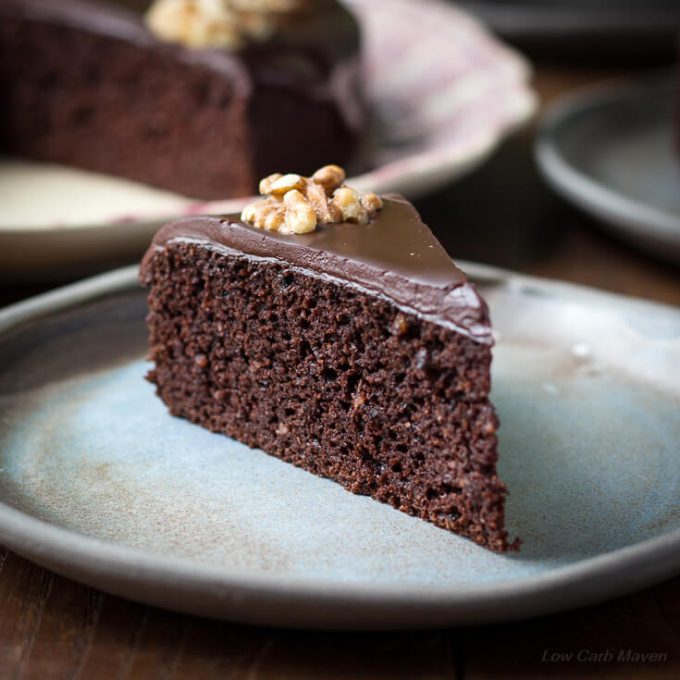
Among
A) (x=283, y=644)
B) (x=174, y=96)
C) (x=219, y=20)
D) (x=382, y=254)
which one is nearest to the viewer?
(x=283, y=644)

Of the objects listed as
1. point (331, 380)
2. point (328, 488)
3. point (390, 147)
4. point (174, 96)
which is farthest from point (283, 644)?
point (390, 147)

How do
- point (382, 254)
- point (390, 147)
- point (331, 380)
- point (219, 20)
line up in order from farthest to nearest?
point (390, 147), point (219, 20), point (331, 380), point (382, 254)

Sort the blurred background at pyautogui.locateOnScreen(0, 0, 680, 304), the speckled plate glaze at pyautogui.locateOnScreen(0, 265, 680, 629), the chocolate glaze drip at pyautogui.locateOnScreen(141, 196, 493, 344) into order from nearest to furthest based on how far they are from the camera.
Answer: the speckled plate glaze at pyautogui.locateOnScreen(0, 265, 680, 629) < the chocolate glaze drip at pyautogui.locateOnScreen(141, 196, 493, 344) < the blurred background at pyautogui.locateOnScreen(0, 0, 680, 304)

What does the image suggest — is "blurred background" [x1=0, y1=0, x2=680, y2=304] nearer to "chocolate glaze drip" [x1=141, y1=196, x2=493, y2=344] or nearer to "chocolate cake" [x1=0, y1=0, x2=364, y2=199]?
"chocolate cake" [x1=0, y1=0, x2=364, y2=199]

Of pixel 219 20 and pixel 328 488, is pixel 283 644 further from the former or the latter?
pixel 219 20

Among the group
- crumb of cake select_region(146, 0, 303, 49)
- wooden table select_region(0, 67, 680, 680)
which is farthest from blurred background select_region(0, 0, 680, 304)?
wooden table select_region(0, 67, 680, 680)

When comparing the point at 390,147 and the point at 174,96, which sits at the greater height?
the point at 174,96

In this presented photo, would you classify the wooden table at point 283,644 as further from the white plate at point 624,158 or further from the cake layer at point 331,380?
the white plate at point 624,158

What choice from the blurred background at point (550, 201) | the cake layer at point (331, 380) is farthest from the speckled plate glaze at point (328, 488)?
the blurred background at point (550, 201)
